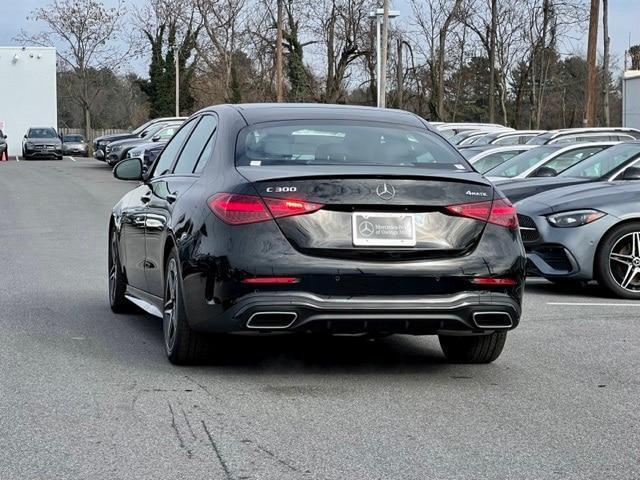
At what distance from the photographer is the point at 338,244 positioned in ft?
20.5

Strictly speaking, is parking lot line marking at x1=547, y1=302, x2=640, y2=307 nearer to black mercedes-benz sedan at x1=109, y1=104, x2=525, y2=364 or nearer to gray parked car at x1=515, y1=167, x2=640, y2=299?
gray parked car at x1=515, y1=167, x2=640, y2=299

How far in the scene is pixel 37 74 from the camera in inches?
2714

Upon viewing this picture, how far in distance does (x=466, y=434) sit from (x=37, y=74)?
66360 millimetres

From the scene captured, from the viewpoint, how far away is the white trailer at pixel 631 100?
2067 inches

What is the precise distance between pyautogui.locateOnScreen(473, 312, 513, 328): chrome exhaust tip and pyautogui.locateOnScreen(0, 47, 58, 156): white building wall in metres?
64.5

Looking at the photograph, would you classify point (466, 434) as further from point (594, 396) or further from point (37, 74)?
point (37, 74)

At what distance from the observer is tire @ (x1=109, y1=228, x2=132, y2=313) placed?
30.2 ft

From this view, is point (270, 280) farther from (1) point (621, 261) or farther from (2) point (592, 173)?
(2) point (592, 173)

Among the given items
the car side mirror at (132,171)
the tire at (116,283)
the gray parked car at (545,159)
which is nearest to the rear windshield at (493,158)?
the gray parked car at (545,159)

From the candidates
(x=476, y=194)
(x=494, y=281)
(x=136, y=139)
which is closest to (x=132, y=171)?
(x=476, y=194)

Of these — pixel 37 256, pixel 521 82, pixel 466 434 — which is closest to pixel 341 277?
pixel 466 434

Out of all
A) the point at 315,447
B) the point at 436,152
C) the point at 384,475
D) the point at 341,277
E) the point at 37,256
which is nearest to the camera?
the point at 384,475

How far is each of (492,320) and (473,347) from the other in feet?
2.44

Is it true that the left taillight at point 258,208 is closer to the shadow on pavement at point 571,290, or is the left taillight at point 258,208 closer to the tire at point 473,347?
the tire at point 473,347
